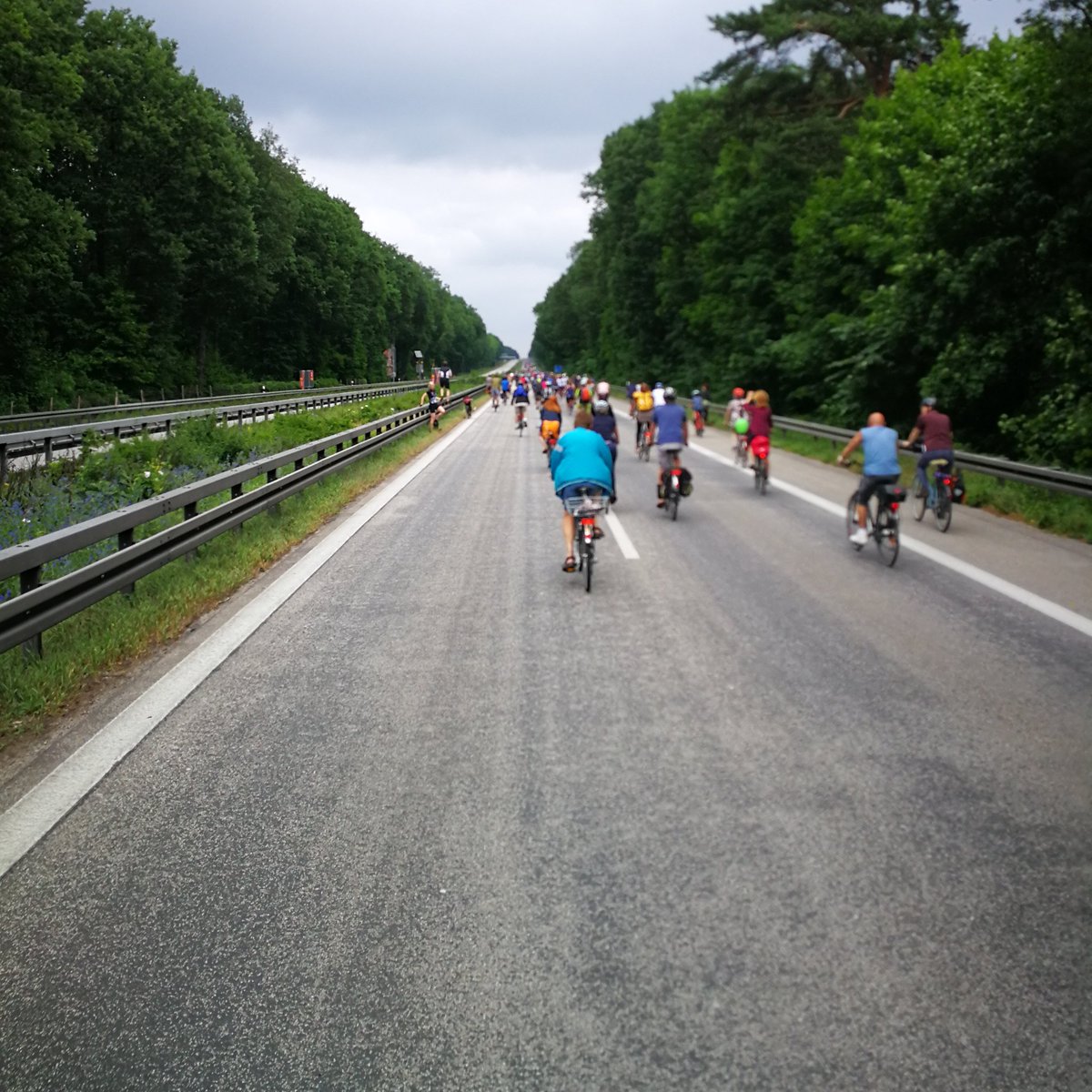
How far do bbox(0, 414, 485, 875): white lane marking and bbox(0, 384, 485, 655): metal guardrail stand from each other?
0.71 metres

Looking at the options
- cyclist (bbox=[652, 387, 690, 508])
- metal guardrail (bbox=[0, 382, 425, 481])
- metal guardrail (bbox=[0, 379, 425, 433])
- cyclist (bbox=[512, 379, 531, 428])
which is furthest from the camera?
cyclist (bbox=[512, 379, 531, 428])

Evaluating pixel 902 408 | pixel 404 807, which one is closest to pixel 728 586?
→ pixel 404 807

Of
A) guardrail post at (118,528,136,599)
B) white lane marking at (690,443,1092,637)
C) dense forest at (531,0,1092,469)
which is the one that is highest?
dense forest at (531,0,1092,469)

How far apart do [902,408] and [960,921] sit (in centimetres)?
2727

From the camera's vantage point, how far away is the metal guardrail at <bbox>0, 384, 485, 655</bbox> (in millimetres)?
5691

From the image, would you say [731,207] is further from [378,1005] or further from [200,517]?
[378,1005]

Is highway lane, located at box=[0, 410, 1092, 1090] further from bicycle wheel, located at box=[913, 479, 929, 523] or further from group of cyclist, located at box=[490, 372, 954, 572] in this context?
bicycle wheel, located at box=[913, 479, 929, 523]

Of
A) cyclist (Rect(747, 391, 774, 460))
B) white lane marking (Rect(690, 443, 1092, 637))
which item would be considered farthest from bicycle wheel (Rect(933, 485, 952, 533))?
cyclist (Rect(747, 391, 774, 460))

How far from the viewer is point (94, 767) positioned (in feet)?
15.5

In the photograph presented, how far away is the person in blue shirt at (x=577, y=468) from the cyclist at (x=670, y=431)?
173 inches

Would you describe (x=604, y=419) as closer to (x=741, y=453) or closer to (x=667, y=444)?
(x=667, y=444)

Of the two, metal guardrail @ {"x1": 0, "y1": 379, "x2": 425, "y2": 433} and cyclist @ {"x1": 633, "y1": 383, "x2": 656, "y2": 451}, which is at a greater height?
cyclist @ {"x1": 633, "y1": 383, "x2": 656, "y2": 451}

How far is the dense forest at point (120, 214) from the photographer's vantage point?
40.9 meters

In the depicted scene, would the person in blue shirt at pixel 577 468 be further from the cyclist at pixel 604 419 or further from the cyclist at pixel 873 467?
the cyclist at pixel 604 419
